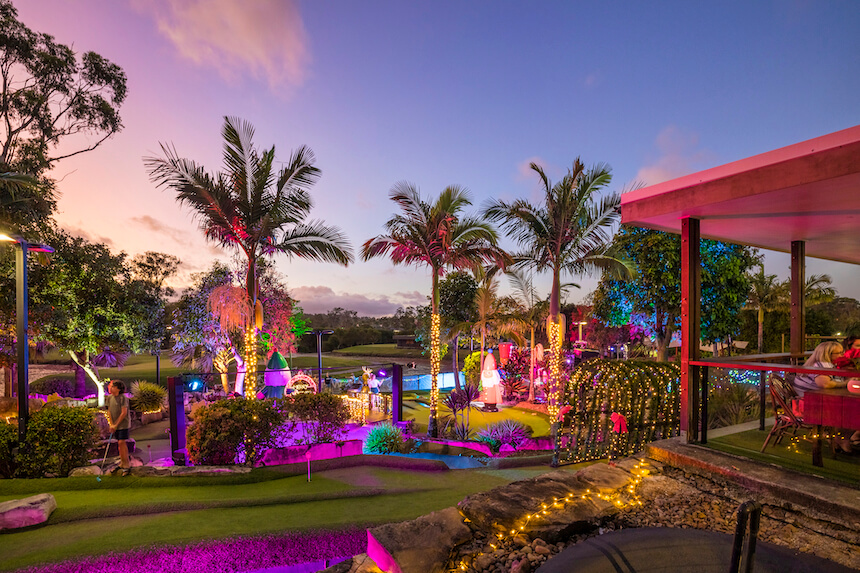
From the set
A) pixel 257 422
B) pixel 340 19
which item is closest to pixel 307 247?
pixel 257 422

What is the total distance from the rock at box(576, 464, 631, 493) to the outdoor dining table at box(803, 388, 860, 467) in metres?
1.76

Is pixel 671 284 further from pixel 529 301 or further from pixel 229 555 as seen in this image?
pixel 229 555

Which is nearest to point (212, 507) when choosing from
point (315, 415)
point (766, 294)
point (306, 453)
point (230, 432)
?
point (230, 432)

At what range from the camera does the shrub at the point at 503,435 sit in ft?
32.2

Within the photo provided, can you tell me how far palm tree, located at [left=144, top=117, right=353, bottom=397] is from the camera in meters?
9.23

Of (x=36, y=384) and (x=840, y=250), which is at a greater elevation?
(x=840, y=250)

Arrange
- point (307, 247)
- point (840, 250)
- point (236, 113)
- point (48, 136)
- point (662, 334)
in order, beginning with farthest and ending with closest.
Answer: point (662, 334), point (48, 136), point (307, 247), point (236, 113), point (840, 250)

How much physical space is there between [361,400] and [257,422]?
4.89m

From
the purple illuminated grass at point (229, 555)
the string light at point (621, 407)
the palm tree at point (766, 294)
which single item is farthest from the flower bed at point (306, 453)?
the palm tree at point (766, 294)

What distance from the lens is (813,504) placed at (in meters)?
3.30

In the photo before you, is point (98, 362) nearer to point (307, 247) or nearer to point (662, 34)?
point (307, 247)

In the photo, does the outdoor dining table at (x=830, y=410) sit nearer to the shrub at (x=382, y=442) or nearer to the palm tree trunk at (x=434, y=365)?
the shrub at (x=382, y=442)

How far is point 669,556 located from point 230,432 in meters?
7.38

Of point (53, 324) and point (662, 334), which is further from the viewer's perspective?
point (662, 334)
